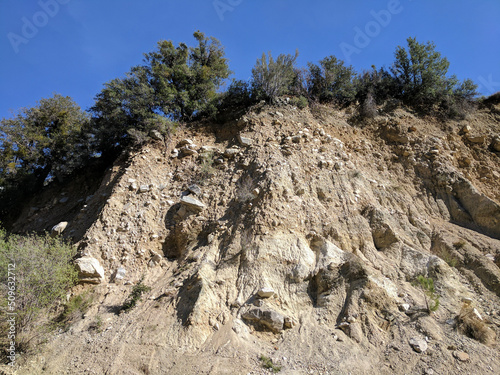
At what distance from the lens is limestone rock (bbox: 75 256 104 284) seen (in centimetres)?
805

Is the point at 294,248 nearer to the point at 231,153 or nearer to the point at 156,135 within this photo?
the point at 231,153

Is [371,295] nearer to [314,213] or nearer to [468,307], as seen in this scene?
[468,307]

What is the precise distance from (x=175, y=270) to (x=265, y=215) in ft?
9.14

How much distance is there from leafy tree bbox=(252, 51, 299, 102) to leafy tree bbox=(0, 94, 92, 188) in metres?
7.48

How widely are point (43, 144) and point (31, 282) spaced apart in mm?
8103

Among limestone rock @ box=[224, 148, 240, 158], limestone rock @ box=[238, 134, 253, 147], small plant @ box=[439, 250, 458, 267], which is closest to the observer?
small plant @ box=[439, 250, 458, 267]

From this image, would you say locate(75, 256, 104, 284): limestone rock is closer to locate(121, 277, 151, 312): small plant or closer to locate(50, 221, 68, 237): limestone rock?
locate(121, 277, 151, 312): small plant

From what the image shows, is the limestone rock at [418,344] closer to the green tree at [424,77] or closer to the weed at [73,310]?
the weed at [73,310]

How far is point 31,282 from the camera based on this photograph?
7.09 meters

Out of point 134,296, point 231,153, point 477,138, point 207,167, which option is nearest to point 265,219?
point 207,167


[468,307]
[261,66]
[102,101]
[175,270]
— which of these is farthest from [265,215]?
[102,101]

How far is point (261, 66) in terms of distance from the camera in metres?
13.3

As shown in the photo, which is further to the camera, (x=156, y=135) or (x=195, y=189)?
(x=156, y=135)

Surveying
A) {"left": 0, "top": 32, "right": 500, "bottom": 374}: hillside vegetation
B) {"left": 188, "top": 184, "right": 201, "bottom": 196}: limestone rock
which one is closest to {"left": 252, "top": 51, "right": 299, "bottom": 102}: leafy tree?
{"left": 0, "top": 32, "right": 500, "bottom": 374}: hillside vegetation
